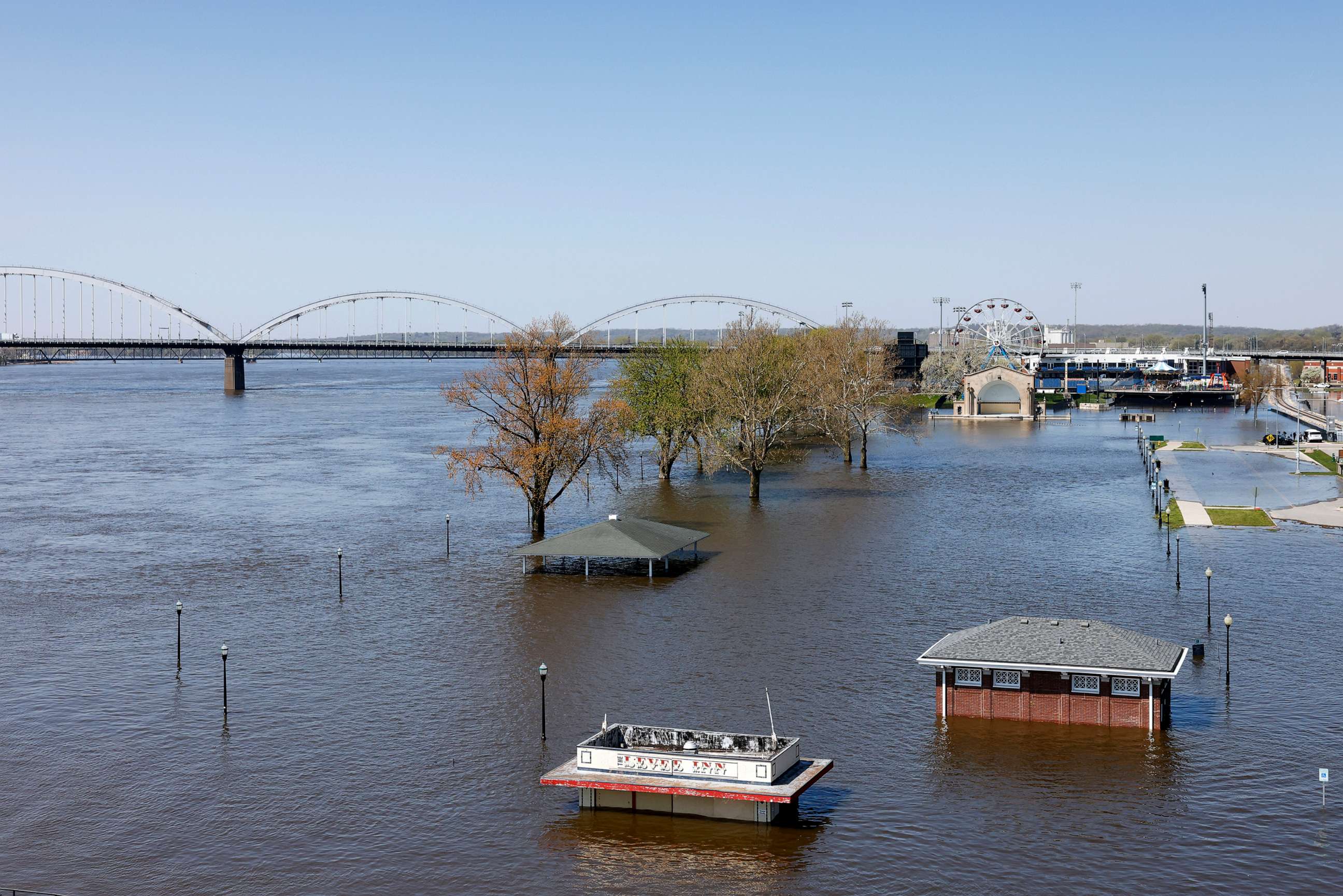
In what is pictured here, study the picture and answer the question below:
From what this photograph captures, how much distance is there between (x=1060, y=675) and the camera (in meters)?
37.0

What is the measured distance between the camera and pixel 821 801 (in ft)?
106

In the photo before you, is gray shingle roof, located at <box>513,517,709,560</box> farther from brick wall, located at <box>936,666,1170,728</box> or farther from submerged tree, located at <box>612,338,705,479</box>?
submerged tree, located at <box>612,338,705,479</box>

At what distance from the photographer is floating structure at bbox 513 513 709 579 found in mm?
58875

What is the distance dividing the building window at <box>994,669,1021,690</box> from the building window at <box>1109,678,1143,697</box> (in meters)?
2.59

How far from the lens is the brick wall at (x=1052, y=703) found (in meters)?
36.8

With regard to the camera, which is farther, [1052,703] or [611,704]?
[611,704]

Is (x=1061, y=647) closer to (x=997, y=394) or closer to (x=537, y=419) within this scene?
(x=537, y=419)

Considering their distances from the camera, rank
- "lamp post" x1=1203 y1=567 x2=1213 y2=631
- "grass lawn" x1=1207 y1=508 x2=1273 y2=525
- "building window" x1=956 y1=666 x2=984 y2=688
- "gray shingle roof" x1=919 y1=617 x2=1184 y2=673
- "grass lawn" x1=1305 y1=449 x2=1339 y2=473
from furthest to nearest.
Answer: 1. "grass lawn" x1=1305 y1=449 x2=1339 y2=473
2. "grass lawn" x1=1207 y1=508 x2=1273 y2=525
3. "lamp post" x1=1203 y1=567 x2=1213 y2=631
4. "building window" x1=956 y1=666 x2=984 y2=688
5. "gray shingle roof" x1=919 y1=617 x2=1184 y2=673

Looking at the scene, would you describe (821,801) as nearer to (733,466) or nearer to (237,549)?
(237,549)

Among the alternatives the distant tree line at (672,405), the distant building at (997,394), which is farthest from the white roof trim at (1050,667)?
the distant building at (997,394)

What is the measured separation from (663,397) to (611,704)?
188 ft

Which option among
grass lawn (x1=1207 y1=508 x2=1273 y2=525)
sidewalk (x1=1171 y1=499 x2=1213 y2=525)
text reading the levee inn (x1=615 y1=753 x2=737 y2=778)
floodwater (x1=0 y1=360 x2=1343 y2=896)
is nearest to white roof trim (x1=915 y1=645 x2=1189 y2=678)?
floodwater (x1=0 y1=360 x2=1343 y2=896)

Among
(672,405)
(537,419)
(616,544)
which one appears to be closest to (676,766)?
(616,544)

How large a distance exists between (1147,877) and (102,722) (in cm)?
2964
